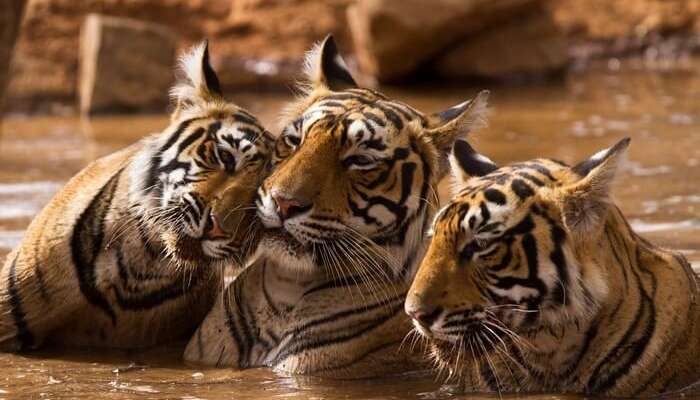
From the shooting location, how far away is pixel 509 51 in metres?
14.9

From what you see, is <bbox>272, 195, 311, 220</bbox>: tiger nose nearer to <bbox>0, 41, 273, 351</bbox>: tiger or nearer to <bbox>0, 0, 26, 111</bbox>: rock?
<bbox>0, 41, 273, 351</bbox>: tiger

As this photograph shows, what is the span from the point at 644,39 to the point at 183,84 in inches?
457

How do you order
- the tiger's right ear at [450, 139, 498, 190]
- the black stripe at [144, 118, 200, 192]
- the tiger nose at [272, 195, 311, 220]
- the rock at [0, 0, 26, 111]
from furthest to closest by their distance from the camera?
the rock at [0, 0, 26, 111] < the black stripe at [144, 118, 200, 192] < the tiger nose at [272, 195, 311, 220] < the tiger's right ear at [450, 139, 498, 190]

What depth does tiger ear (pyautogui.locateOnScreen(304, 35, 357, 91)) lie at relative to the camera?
5.62 metres

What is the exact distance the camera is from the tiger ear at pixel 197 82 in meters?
5.54

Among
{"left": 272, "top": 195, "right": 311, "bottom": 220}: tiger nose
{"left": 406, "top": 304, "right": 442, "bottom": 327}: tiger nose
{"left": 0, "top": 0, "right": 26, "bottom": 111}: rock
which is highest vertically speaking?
{"left": 0, "top": 0, "right": 26, "bottom": 111}: rock

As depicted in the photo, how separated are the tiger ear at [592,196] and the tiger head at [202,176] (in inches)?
46.4

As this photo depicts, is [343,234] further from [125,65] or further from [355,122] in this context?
[125,65]

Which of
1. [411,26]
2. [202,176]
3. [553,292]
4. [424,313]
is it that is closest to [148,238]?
[202,176]

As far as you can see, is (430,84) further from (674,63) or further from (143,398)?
(143,398)

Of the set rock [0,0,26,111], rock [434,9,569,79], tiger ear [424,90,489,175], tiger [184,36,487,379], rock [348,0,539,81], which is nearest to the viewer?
tiger [184,36,487,379]

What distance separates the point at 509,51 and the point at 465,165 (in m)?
10.2

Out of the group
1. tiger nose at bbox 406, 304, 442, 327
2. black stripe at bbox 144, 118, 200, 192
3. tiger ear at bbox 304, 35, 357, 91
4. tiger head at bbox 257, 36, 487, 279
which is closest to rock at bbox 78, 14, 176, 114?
tiger ear at bbox 304, 35, 357, 91

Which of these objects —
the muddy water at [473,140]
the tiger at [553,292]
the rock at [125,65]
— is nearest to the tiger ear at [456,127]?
the muddy water at [473,140]
